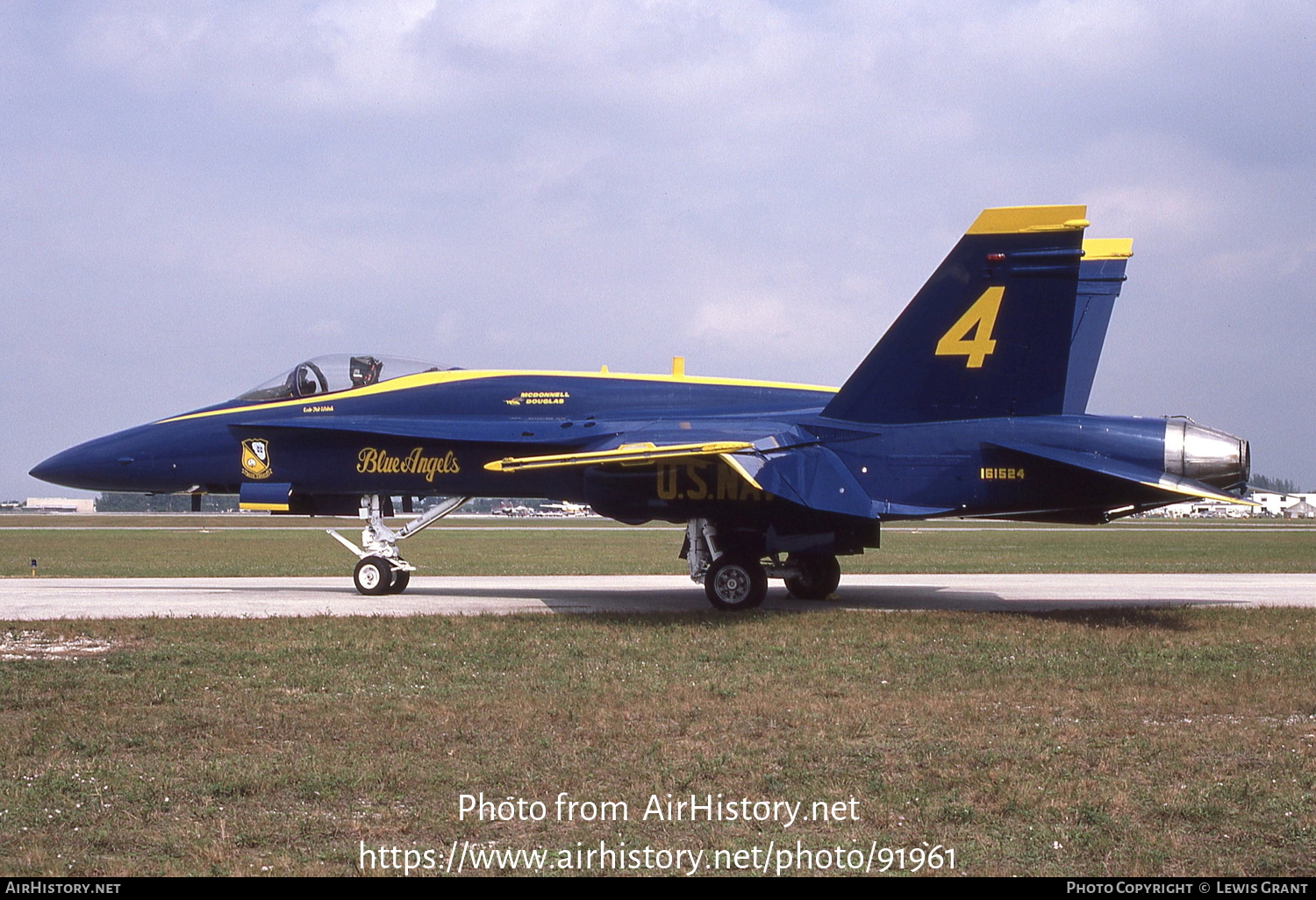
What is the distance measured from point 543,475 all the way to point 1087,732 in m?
9.32

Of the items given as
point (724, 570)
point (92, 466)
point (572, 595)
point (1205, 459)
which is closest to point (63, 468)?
point (92, 466)

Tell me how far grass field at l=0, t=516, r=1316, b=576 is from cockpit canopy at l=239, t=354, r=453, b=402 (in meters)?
7.61

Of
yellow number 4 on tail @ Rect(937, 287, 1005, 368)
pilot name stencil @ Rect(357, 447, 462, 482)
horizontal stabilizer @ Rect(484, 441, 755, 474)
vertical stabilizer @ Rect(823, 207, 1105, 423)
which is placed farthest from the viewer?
pilot name stencil @ Rect(357, 447, 462, 482)

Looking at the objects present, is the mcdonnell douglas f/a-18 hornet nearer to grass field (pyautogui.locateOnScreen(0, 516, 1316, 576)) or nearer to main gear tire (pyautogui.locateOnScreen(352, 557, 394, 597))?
main gear tire (pyautogui.locateOnScreen(352, 557, 394, 597))

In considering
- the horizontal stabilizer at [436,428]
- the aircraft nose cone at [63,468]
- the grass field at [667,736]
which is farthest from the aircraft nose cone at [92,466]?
the grass field at [667,736]

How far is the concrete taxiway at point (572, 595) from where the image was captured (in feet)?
48.0

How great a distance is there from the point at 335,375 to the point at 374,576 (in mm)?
3027

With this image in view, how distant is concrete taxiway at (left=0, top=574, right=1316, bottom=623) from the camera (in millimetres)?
14625

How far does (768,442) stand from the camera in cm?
1371

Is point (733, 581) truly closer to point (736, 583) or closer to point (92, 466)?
point (736, 583)

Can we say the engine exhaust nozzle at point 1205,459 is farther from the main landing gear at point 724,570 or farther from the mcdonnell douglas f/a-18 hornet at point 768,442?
the main landing gear at point 724,570

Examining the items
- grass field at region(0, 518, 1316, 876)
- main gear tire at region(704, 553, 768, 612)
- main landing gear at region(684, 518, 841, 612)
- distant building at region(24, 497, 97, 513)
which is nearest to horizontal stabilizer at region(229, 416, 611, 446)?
main landing gear at region(684, 518, 841, 612)

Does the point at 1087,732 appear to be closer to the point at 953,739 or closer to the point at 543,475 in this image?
the point at 953,739
